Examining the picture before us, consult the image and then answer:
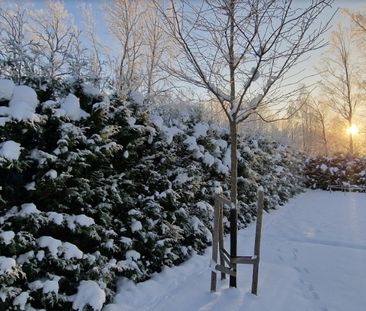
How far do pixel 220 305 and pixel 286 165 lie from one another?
9.77m

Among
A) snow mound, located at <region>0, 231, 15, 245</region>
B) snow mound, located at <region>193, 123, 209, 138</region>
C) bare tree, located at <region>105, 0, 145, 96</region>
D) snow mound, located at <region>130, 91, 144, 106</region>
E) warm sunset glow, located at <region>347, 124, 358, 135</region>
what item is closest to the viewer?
snow mound, located at <region>0, 231, 15, 245</region>

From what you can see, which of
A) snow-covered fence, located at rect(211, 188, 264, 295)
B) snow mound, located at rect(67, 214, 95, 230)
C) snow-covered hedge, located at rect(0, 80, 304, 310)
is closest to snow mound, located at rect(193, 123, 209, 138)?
snow-covered hedge, located at rect(0, 80, 304, 310)

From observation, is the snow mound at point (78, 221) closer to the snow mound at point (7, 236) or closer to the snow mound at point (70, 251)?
the snow mound at point (70, 251)

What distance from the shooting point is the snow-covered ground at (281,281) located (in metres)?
3.14

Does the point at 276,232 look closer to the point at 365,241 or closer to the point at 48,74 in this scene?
the point at 365,241

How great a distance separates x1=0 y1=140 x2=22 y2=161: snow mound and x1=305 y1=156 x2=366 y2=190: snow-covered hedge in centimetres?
1488

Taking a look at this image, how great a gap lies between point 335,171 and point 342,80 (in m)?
9.40

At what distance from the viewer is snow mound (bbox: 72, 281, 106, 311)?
269cm

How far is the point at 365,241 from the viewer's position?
5.55 m

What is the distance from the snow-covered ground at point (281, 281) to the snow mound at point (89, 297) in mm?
308

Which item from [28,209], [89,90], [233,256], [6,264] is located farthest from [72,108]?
[233,256]

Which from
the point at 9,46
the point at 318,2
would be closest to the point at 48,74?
the point at 9,46

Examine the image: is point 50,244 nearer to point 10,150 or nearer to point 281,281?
point 10,150

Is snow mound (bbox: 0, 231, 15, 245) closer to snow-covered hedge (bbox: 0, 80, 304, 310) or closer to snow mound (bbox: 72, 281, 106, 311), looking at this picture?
snow-covered hedge (bbox: 0, 80, 304, 310)
